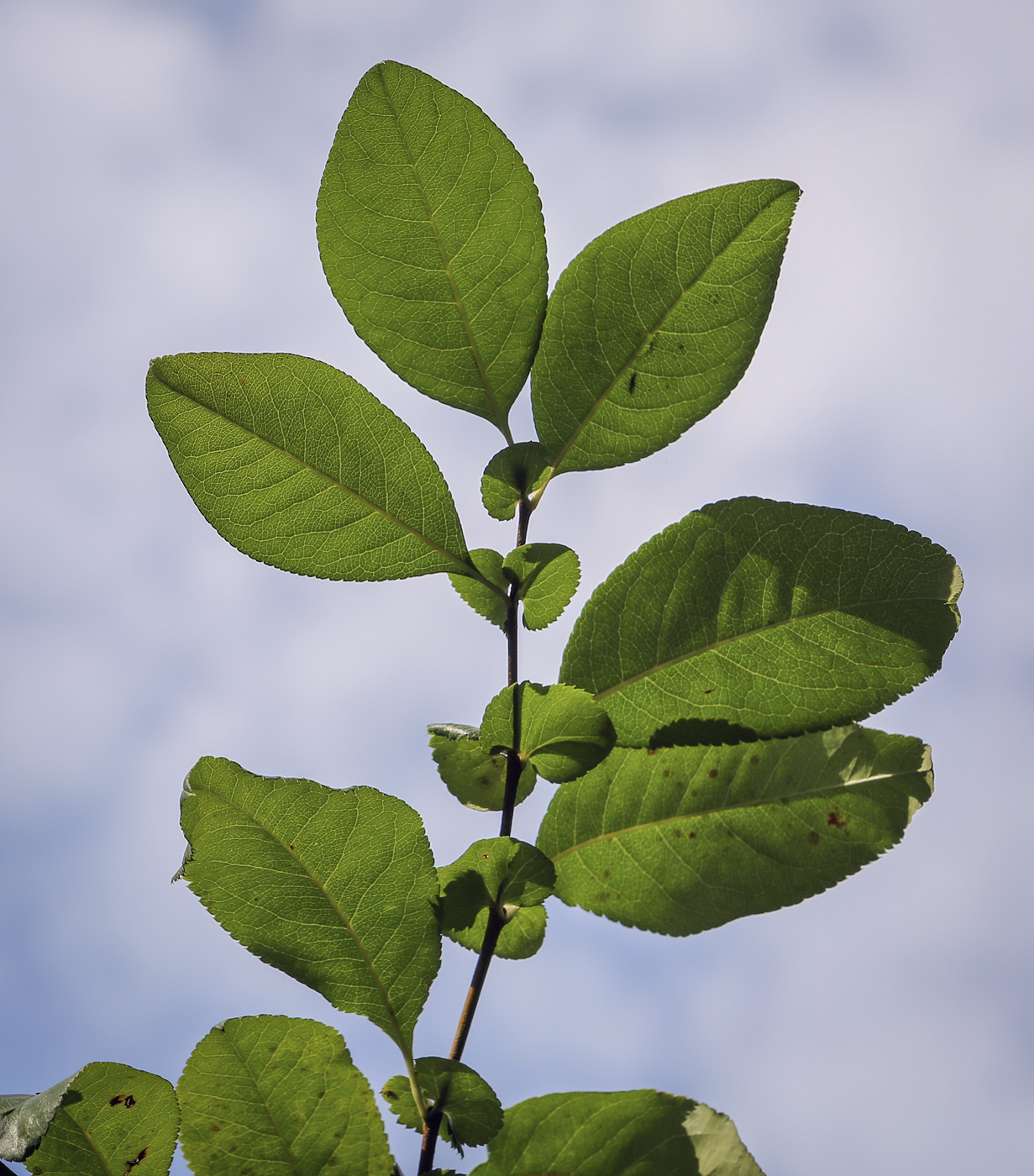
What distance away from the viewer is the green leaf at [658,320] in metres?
0.94

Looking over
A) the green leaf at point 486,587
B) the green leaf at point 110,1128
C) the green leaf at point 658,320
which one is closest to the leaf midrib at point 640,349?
the green leaf at point 658,320

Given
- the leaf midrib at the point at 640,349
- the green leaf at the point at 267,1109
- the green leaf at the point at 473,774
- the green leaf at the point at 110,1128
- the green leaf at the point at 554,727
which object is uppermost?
the leaf midrib at the point at 640,349

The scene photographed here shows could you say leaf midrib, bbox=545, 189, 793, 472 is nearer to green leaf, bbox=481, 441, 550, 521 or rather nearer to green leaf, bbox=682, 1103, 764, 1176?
green leaf, bbox=481, 441, 550, 521

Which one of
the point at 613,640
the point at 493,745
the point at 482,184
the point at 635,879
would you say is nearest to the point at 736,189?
the point at 482,184

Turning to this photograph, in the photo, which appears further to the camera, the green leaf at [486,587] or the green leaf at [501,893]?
the green leaf at [486,587]

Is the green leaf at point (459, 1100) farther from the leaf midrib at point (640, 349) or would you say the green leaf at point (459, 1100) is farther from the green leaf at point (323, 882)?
the leaf midrib at point (640, 349)

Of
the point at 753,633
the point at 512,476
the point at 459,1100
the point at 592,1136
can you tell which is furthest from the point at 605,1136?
the point at 512,476

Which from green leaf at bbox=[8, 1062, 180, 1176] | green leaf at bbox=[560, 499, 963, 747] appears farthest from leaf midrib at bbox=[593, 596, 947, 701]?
green leaf at bbox=[8, 1062, 180, 1176]

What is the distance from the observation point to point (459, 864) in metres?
0.90

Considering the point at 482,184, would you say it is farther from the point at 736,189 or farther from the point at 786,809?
the point at 786,809

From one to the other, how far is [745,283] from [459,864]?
0.63 metres

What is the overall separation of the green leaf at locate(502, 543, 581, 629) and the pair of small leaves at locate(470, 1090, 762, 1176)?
470 millimetres

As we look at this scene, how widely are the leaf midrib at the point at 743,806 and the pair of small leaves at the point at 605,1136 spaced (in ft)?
0.78

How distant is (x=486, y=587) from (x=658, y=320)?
0.33m
